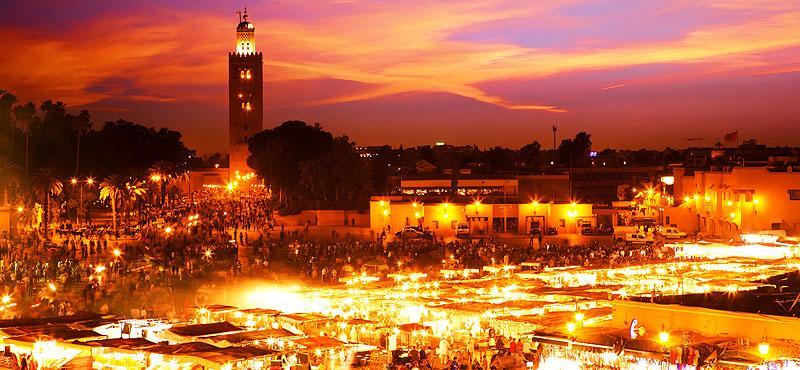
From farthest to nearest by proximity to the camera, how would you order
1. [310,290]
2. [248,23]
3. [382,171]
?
[248,23]
[382,171]
[310,290]

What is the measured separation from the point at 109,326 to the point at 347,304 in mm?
6118

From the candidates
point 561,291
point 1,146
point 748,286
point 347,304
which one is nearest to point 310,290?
point 347,304

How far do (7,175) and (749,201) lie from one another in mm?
39185

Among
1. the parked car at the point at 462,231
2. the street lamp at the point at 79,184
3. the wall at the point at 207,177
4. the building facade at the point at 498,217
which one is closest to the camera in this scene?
the parked car at the point at 462,231

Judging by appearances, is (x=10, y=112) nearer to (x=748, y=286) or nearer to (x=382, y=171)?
(x=382, y=171)

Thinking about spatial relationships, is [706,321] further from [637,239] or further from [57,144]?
[57,144]

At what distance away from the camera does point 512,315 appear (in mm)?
23984

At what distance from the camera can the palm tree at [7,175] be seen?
57375 millimetres

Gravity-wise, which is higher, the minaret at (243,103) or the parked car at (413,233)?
the minaret at (243,103)

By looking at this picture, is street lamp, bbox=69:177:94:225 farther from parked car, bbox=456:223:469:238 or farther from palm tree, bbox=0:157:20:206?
parked car, bbox=456:223:469:238

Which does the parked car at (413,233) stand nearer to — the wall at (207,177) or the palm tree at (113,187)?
the palm tree at (113,187)

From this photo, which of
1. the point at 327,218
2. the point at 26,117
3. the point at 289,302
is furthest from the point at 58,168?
the point at 289,302

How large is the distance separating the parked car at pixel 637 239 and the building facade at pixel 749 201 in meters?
3.64

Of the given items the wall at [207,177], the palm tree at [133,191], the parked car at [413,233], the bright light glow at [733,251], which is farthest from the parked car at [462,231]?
the wall at [207,177]
